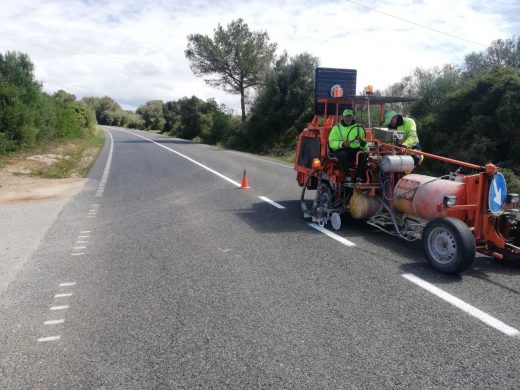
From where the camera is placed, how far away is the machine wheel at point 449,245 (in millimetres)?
4668

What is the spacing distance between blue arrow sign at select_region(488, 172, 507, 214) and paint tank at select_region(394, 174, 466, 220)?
1.13ft

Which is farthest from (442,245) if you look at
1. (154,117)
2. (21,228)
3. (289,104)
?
(154,117)

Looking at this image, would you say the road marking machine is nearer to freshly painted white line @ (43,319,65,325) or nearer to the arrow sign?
the arrow sign

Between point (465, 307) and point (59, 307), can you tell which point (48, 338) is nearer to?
point (59, 307)

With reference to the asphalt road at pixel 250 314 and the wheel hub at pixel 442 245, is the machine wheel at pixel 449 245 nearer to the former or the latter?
the wheel hub at pixel 442 245

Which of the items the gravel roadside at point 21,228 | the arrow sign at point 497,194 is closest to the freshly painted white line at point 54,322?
the gravel roadside at point 21,228

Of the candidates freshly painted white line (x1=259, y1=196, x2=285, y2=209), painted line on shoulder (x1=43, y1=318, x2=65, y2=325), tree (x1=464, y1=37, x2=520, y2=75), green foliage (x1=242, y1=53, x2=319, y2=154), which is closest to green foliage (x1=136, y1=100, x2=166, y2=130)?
green foliage (x1=242, y1=53, x2=319, y2=154)

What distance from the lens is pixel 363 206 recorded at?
670cm

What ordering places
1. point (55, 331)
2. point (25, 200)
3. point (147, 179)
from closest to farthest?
point (55, 331)
point (25, 200)
point (147, 179)

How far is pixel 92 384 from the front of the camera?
2.95 meters

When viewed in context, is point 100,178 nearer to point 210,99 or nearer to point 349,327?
point 349,327

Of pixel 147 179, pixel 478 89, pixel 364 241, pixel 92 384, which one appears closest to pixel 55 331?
pixel 92 384

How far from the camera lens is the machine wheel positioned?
4668 mm

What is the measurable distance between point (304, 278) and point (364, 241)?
5.92ft
